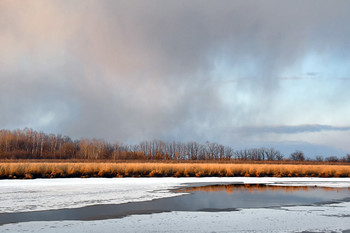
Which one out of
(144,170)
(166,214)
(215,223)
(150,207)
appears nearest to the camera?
(215,223)

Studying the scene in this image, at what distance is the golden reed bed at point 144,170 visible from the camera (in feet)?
63.0

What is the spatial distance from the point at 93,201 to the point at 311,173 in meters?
21.4

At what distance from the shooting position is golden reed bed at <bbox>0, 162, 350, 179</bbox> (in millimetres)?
19203

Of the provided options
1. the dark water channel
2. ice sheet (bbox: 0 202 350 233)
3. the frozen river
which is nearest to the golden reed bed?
the frozen river

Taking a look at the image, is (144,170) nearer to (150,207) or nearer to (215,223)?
(150,207)

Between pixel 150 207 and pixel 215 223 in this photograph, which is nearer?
pixel 215 223

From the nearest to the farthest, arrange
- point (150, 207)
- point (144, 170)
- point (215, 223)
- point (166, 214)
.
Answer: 1. point (215, 223)
2. point (166, 214)
3. point (150, 207)
4. point (144, 170)

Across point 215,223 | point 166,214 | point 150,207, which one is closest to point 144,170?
point 150,207

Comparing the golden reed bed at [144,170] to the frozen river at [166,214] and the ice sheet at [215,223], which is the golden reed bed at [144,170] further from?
the ice sheet at [215,223]

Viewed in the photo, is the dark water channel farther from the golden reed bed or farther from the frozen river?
the golden reed bed

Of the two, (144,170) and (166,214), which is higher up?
(144,170)

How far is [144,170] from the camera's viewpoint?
885 inches

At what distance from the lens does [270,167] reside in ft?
83.6

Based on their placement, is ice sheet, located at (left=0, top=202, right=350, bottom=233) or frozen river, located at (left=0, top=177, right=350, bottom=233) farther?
frozen river, located at (left=0, top=177, right=350, bottom=233)
